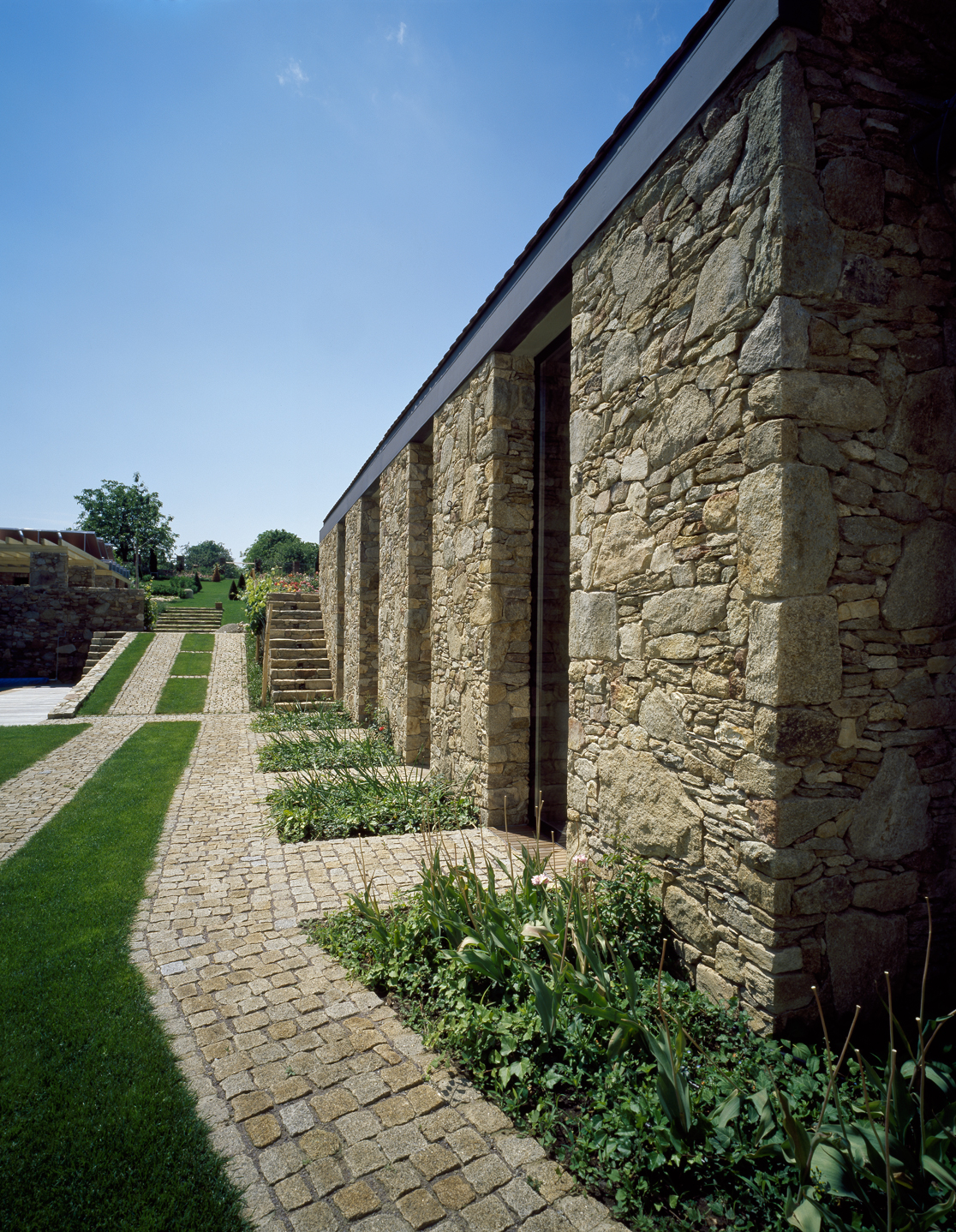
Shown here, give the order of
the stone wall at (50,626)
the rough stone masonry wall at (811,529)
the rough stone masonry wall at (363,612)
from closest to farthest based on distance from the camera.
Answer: the rough stone masonry wall at (811,529) < the rough stone masonry wall at (363,612) < the stone wall at (50,626)

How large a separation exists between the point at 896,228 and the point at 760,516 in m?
1.31

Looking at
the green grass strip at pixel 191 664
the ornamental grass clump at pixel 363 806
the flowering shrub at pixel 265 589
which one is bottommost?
the ornamental grass clump at pixel 363 806

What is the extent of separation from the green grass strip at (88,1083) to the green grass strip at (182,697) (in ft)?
25.9

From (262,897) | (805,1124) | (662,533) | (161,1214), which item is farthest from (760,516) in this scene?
(262,897)

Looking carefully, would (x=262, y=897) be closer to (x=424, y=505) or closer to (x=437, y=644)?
(x=437, y=644)

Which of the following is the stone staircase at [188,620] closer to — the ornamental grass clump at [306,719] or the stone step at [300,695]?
the stone step at [300,695]

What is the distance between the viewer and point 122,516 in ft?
166

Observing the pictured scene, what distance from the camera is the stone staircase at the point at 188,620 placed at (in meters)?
21.1

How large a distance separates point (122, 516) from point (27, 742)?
47540 millimetres

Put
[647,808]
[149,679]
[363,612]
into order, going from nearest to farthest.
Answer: [647,808], [363,612], [149,679]

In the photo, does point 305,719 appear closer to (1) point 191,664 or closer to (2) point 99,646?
(1) point 191,664

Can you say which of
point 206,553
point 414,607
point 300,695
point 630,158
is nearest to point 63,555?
point 300,695

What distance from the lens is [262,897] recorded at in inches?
161

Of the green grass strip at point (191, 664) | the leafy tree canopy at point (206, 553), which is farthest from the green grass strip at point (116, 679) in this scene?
A: the leafy tree canopy at point (206, 553)
